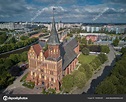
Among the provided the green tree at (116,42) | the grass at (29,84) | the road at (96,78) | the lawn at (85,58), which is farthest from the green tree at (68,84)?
the green tree at (116,42)

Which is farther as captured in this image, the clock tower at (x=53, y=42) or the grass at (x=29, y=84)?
the grass at (x=29, y=84)

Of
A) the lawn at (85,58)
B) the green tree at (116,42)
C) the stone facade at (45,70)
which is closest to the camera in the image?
Result: the stone facade at (45,70)

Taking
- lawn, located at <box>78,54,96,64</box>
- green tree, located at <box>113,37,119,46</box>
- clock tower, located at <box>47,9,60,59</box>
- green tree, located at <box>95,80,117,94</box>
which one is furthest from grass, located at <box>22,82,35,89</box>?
green tree, located at <box>113,37,119,46</box>

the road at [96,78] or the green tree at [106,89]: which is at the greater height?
the green tree at [106,89]

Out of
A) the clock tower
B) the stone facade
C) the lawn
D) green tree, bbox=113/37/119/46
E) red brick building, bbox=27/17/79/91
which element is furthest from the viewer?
green tree, bbox=113/37/119/46

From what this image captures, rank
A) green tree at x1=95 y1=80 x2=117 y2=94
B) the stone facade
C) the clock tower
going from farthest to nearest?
the stone facade < the clock tower < green tree at x1=95 y1=80 x2=117 y2=94

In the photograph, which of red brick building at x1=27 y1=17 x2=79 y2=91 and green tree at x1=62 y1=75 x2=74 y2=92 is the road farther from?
red brick building at x1=27 y1=17 x2=79 y2=91

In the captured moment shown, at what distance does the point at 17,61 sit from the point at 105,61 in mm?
5772

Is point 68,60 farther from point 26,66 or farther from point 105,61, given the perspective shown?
point 105,61

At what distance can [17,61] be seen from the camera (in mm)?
9523

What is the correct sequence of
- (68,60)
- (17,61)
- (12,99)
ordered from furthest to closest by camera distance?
(17,61), (68,60), (12,99)

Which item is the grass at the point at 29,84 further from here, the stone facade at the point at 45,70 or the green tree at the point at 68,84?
the green tree at the point at 68,84

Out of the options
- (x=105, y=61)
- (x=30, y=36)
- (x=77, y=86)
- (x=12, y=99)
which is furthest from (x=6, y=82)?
(x=30, y=36)

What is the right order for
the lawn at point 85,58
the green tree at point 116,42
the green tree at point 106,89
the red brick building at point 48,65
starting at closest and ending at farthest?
the green tree at point 106,89 → the red brick building at point 48,65 → the lawn at point 85,58 → the green tree at point 116,42
